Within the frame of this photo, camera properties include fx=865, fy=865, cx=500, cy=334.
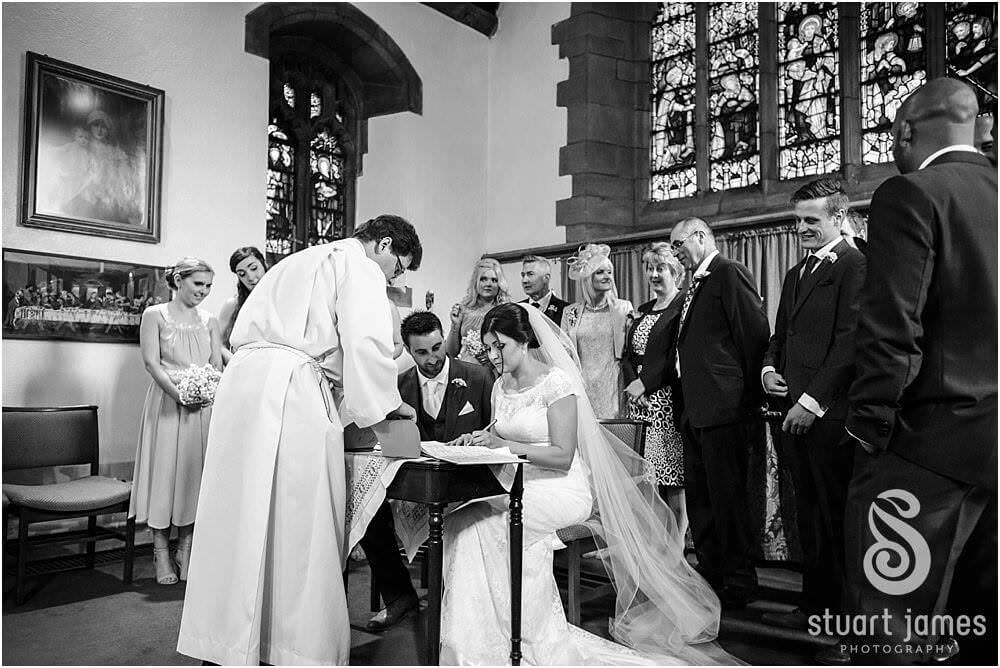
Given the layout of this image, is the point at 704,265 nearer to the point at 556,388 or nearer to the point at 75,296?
the point at 556,388

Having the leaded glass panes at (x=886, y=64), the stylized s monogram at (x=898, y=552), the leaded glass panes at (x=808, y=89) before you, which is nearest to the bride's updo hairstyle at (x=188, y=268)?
the stylized s monogram at (x=898, y=552)

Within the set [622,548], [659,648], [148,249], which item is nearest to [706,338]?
[622,548]

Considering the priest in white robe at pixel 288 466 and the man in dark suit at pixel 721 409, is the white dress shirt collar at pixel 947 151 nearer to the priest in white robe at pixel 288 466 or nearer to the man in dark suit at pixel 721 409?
the man in dark suit at pixel 721 409

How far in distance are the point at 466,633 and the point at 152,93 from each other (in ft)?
15.6

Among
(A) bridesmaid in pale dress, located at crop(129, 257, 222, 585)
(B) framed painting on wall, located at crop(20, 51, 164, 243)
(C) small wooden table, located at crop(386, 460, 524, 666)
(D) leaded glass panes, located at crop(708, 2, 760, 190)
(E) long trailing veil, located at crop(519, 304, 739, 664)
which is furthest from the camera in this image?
(D) leaded glass panes, located at crop(708, 2, 760, 190)

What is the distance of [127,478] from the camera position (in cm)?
597

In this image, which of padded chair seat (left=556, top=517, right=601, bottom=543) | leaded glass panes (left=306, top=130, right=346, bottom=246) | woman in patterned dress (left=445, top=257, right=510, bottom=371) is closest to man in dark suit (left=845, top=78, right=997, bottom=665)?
padded chair seat (left=556, top=517, right=601, bottom=543)

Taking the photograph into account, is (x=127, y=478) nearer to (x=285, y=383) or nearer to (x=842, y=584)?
(x=285, y=383)

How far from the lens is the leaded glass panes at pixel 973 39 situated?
6742 mm

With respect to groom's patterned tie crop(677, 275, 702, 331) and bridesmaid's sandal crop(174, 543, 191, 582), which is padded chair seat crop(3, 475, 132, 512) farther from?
groom's patterned tie crop(677, 275, 702, 331)

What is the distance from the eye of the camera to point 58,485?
485 cm

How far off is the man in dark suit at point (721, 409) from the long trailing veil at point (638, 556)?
34 centimetres

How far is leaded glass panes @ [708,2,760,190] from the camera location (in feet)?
27.3

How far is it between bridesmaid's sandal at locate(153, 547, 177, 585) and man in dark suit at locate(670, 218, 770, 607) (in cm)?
287
